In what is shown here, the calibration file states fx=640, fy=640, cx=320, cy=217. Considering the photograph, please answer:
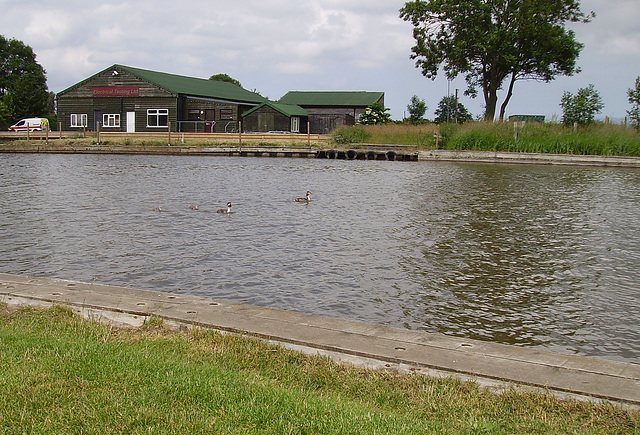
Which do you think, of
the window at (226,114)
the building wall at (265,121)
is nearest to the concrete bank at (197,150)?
the building wall at (265,121)

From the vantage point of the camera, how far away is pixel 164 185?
89.6 ft

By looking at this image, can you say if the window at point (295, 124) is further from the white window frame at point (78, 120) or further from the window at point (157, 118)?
the white window frame at point (78, 120)

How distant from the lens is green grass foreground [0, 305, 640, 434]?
13.4 feet

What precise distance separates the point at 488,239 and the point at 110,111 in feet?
185

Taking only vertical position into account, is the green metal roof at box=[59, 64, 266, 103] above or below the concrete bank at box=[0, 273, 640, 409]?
above

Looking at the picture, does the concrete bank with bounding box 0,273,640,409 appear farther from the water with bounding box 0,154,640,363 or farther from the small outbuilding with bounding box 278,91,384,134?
the small outbuilding with bounding box 278,91,384,134

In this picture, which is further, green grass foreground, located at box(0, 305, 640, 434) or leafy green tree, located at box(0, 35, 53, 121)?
leafy green tree, located at box(0, 35, 53, 121)

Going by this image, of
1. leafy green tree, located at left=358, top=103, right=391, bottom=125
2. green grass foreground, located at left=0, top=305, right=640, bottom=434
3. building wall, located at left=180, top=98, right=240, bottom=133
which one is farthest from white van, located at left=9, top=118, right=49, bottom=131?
green grass foreground, located at left=0, top=305, right=640, bottom=434

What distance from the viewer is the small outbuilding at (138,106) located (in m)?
63.5

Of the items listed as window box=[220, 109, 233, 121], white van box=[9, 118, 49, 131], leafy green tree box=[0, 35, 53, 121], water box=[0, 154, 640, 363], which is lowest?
water box=[0, 154, 640, 363]

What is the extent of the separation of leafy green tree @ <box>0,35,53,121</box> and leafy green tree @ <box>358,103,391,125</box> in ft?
162

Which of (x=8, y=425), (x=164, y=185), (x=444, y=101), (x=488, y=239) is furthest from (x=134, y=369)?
(x=444, y=101)

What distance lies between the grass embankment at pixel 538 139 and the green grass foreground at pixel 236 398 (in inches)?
1636

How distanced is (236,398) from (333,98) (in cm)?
7193
